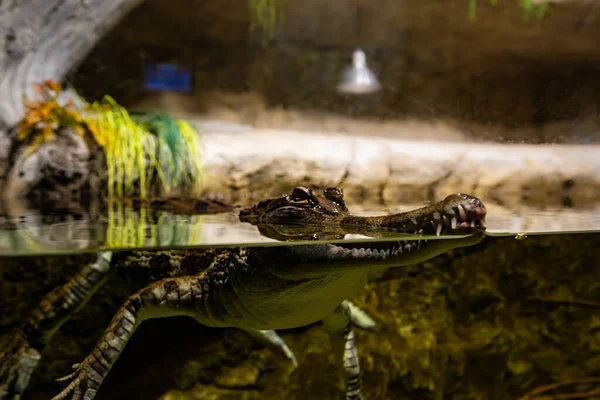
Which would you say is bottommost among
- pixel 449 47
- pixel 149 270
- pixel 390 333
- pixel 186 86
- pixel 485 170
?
pixel 390 333

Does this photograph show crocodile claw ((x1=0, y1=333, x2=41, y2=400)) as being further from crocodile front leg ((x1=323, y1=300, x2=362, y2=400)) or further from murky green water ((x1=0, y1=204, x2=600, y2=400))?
crocodile front leg ((x1=323, y1=300, x2=362, y2=400))

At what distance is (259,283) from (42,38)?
426cm

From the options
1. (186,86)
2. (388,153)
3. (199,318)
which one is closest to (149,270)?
(199,318)

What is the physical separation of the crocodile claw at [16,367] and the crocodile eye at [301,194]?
1.84 meters

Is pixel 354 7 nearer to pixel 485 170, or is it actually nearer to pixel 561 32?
pixel 561 32

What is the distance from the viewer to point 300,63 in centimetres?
748

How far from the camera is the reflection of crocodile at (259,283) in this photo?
1729 mm

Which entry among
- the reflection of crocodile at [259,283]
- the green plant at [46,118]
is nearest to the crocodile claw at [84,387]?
the reflection of crocodile at [259,283]

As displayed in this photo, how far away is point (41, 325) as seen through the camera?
2879 mm

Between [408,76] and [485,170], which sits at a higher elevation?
[408,76]

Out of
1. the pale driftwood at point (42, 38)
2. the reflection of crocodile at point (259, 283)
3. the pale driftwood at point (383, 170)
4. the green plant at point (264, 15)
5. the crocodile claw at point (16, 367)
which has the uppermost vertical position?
the green plant at point (264, 15)

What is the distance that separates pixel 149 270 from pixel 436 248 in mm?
1799

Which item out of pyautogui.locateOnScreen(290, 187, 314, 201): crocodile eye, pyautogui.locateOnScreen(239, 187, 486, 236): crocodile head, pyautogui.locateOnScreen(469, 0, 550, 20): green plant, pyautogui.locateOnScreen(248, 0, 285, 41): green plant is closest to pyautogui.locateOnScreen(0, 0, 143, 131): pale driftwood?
pyautogui.locateOnScreen(248, 0, 285, 41): green plant

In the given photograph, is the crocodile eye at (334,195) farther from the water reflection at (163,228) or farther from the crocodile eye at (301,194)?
the water reflection at (163,228)
